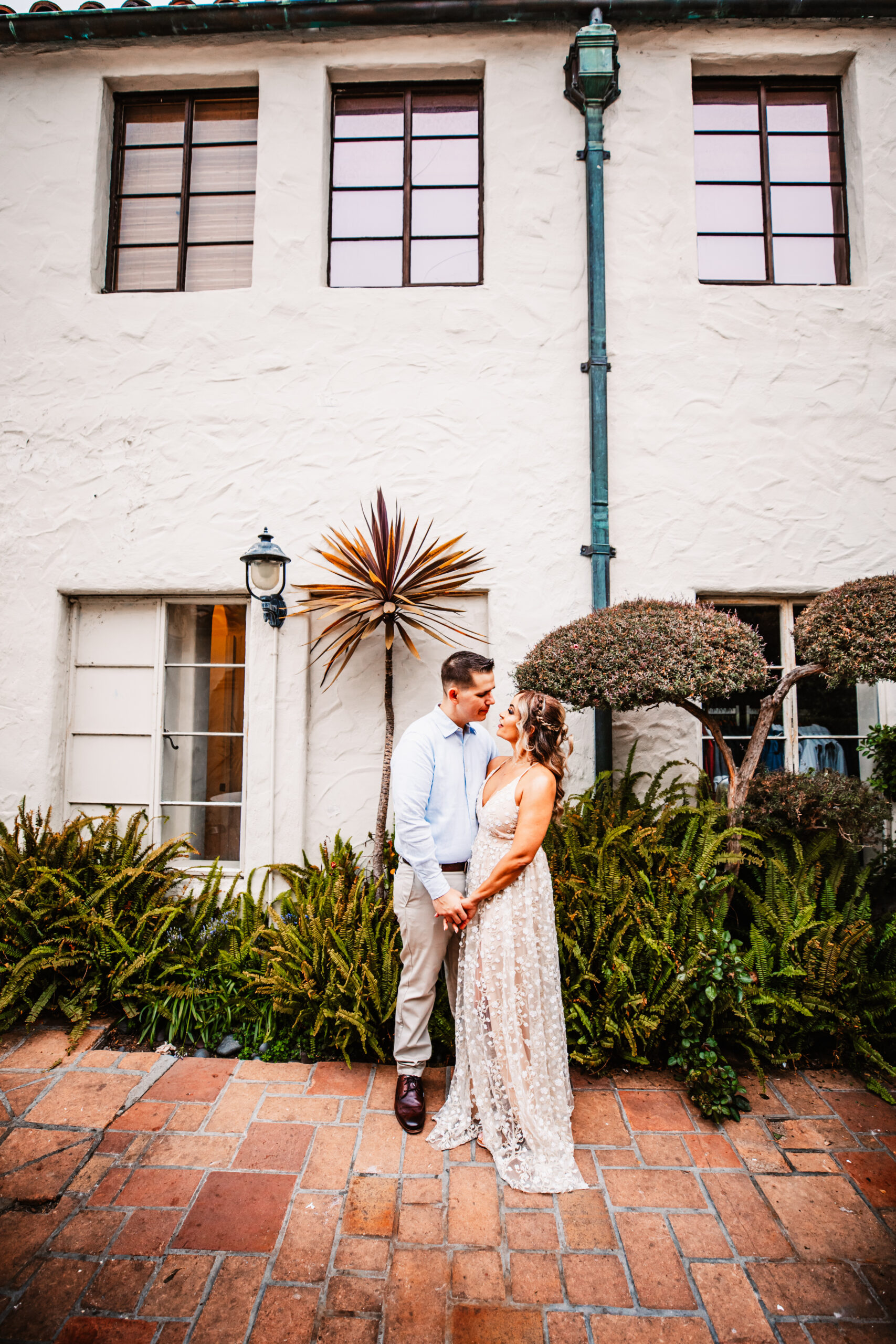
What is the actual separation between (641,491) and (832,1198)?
384cm

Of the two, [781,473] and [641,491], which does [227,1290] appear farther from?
[781,473]

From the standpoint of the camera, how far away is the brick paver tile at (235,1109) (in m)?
2.95

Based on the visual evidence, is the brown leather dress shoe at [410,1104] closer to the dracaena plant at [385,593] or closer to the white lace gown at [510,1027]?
the white lace gown at [510,1027]

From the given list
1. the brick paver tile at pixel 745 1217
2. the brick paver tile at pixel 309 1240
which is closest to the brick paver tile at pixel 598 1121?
the brick paver tile at pixel 745 1217

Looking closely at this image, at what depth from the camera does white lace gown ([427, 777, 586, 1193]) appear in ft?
9.09

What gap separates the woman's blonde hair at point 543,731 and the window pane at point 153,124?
17.2 feet

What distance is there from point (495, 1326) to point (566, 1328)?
0.22 metres

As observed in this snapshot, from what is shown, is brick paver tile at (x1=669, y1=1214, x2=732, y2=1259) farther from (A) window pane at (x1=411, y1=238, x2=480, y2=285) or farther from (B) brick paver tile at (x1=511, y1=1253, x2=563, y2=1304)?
(A) window pane at (x1=411, y1=238, x2=480, y2=285)

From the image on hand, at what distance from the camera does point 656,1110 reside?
10.0 ft

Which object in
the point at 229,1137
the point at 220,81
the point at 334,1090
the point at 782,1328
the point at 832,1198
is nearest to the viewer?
the point at 782,1328

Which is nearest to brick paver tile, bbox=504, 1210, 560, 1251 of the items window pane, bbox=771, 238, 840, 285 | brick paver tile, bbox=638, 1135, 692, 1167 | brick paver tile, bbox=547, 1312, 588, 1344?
brick paver tile, bbox=547, 1312, 588, 1344

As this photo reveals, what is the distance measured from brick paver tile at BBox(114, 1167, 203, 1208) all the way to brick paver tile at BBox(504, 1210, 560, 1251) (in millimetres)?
1188

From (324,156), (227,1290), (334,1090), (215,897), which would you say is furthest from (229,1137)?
(324,156)

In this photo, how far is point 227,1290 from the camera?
2.20 meters
